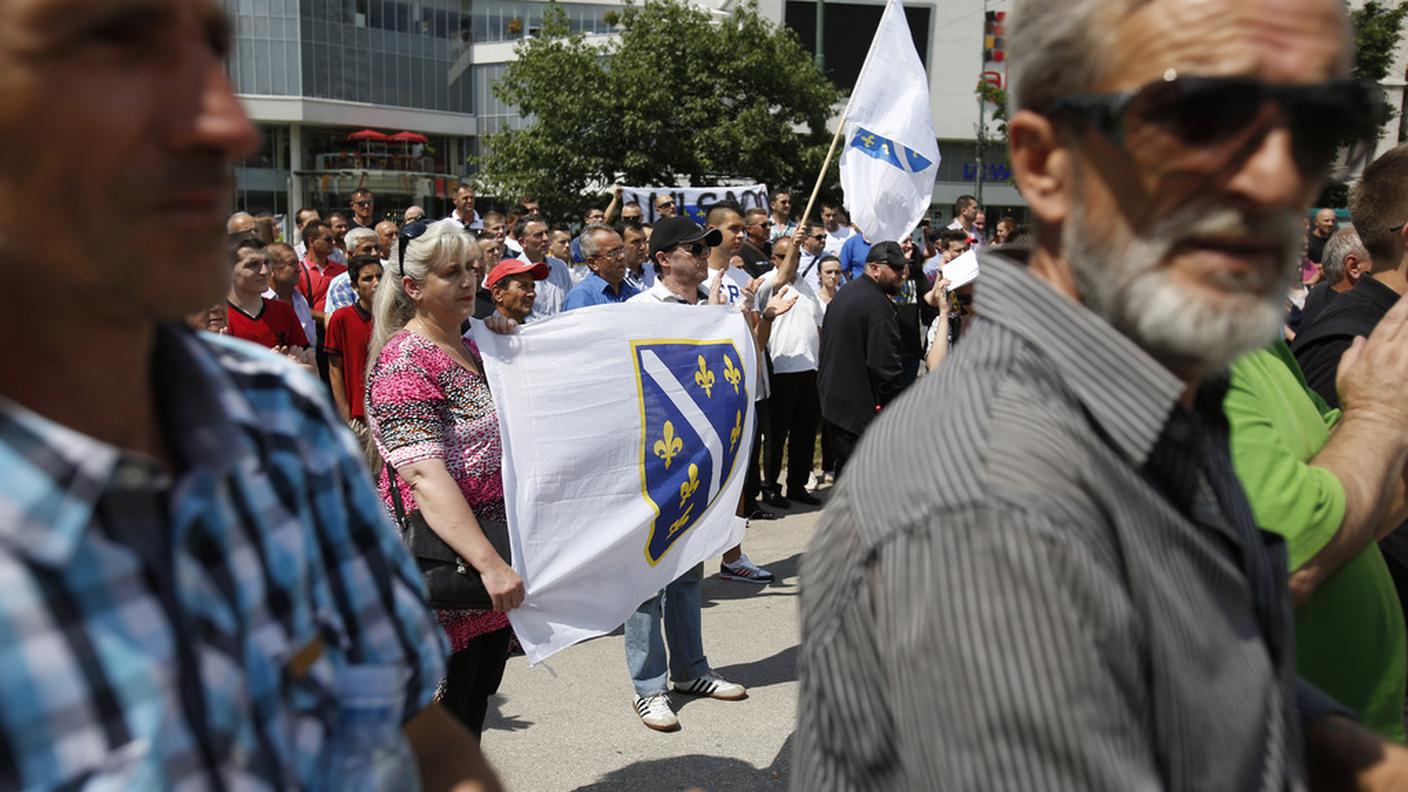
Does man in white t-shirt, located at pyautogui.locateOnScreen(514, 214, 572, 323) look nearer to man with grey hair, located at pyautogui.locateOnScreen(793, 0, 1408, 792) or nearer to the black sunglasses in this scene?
the black sunglasses

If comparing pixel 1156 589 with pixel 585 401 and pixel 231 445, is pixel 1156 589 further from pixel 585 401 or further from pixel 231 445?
pixel 585 401

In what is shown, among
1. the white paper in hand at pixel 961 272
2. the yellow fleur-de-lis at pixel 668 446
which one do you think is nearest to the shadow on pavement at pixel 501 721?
the yellow fleur-de-lis at pixel 668 446

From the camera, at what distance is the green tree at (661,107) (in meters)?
29.6

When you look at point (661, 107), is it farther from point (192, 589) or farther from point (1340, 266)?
point (192, 589)

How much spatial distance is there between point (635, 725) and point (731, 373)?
59.8 inches

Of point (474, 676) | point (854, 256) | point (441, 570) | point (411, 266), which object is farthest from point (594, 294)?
point (854, 256)

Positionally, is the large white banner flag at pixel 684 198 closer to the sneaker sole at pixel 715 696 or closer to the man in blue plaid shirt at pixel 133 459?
the sneaker sole at pixel 715 696

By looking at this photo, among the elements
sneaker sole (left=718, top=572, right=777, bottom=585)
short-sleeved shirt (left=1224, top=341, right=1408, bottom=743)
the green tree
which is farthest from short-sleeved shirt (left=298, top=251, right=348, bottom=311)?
the green tree

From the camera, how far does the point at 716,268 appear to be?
8602 mm

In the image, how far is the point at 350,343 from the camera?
24.0ft

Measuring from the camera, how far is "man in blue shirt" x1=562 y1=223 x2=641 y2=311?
24.2ft

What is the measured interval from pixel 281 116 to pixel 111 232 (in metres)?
59.5

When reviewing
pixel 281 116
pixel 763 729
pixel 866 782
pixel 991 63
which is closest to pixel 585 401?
pixel 763 729

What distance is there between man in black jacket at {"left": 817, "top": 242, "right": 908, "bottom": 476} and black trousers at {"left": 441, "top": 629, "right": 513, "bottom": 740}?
4926 millimetres
